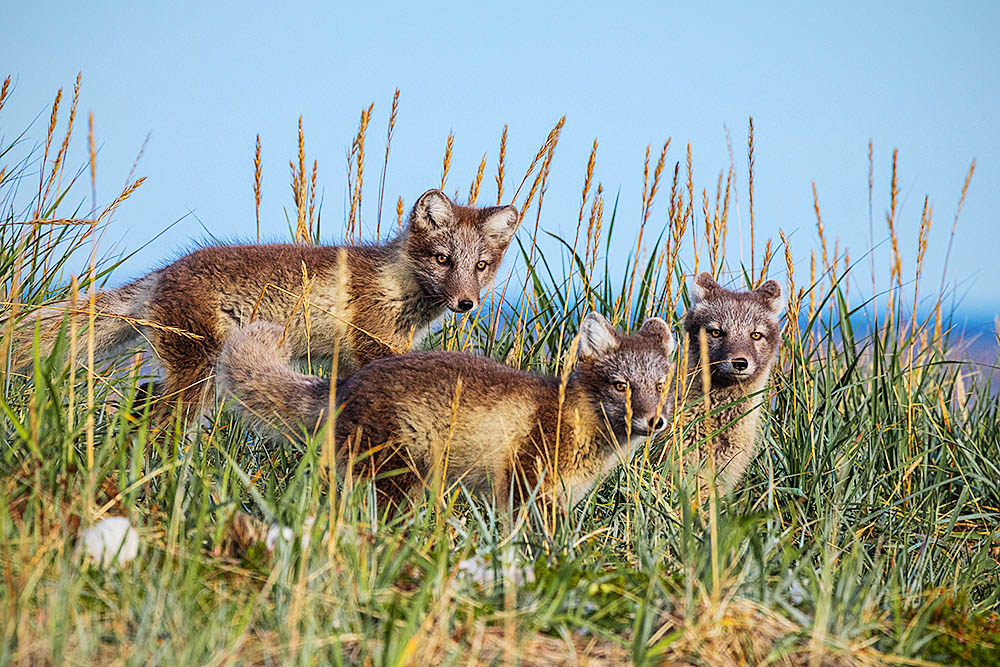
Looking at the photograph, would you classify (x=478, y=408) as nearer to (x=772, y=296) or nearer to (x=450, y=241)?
(x=450, y=241)

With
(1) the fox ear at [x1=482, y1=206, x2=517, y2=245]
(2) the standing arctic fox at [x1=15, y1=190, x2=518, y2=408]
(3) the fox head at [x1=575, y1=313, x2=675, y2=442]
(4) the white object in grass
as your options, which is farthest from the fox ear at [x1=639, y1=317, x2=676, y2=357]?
(4) the white object in grass

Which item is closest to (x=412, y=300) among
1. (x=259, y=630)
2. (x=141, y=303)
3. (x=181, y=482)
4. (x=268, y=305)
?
(x=268, y=305)

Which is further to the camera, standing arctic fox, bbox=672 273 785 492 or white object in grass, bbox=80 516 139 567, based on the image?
standing arctic fox, bbox=672 273 785 492

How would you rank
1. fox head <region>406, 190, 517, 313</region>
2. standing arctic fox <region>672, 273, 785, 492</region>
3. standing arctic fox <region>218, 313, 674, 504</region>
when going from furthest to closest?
fox head <region>406, 190, 517, 313</region>
standing arctic fox <region>672, 273, 785, 492</region>
standing arctic fox <region>218, 313, 674, 504</region>

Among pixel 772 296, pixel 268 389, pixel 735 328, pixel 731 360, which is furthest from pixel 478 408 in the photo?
pixel 772 296

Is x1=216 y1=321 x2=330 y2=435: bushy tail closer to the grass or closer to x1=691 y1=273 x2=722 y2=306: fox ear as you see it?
the grass

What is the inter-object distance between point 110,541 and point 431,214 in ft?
10.2

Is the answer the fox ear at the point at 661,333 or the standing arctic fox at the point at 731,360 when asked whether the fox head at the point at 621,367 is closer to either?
the fox ear at the point at 661,333

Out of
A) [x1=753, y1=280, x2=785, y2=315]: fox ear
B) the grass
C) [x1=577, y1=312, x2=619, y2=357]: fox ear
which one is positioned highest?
[x1=753, y1=280, x2=785, y2=315]: fox ear

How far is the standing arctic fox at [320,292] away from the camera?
17.1 ft

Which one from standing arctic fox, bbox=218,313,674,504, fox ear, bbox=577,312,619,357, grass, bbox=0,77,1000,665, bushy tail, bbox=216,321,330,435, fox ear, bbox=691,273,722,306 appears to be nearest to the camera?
grass, bbox=0,77,1000,665

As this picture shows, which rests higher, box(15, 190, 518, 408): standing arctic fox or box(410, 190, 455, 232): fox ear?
box(410, 190, 455, 232): fox ear

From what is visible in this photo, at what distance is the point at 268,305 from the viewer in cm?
532

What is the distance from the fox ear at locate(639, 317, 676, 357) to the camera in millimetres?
4473
